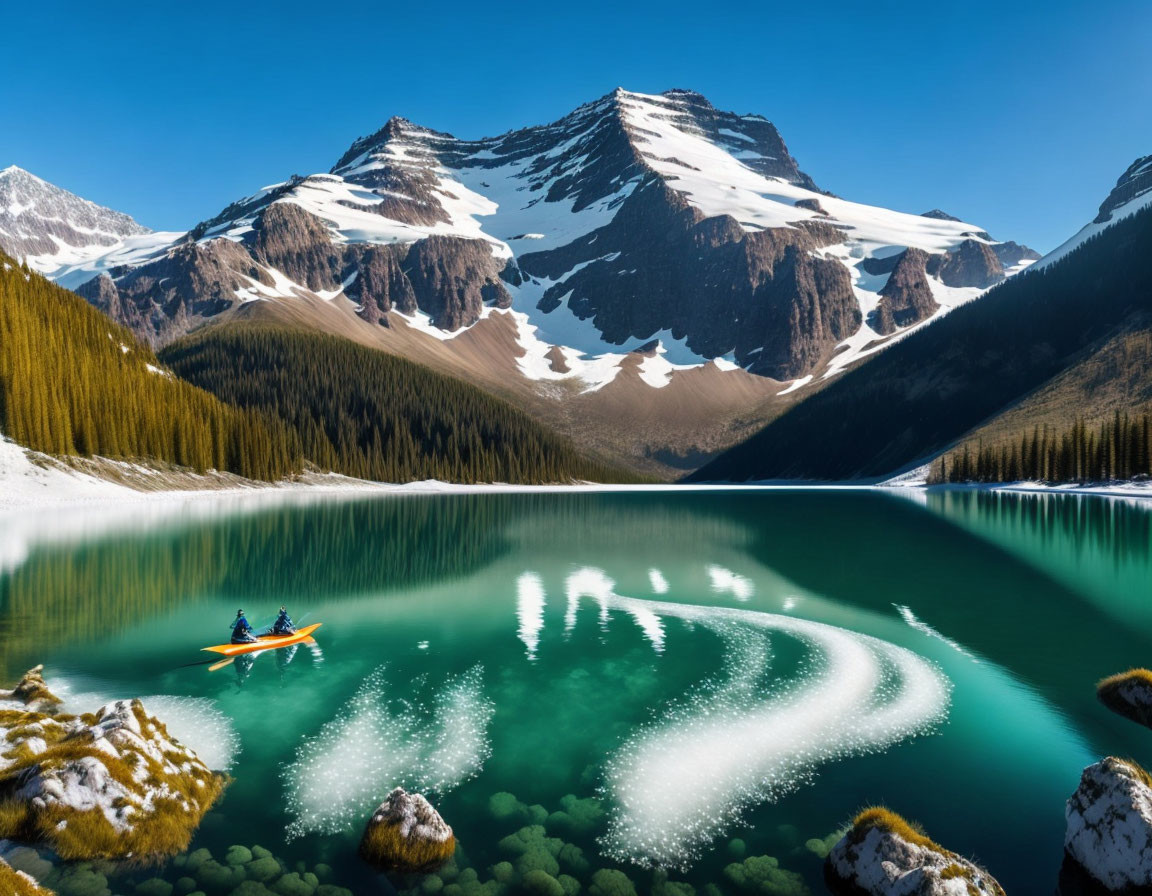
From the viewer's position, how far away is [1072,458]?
129625mm

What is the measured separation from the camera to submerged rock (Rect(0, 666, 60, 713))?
66.2 ft

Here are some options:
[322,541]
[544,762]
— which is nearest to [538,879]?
[544,762]

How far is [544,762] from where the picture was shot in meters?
18.0

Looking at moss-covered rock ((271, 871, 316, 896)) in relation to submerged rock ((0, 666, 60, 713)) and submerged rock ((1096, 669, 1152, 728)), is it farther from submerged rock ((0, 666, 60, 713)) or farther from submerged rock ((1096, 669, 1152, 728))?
submerged rock ((1096, 669, 1152, 728))

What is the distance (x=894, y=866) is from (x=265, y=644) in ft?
78.4

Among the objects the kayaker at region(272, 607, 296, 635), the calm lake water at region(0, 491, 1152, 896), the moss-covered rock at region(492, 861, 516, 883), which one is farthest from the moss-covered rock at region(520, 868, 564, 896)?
the kayaker at region(272, 607, 296, 635)

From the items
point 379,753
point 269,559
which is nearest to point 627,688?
point 379,753

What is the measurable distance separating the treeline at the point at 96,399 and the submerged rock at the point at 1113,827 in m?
103

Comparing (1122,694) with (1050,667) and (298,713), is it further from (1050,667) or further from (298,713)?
(298,713)

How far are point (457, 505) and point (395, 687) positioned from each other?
97733 millimetres

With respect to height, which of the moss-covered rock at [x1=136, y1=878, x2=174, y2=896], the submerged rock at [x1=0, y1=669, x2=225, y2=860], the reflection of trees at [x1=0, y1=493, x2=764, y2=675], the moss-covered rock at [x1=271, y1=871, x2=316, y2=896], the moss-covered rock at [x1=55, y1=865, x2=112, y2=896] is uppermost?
the submerged rock at [x1=0, y1=669, x2=225, y2=860]

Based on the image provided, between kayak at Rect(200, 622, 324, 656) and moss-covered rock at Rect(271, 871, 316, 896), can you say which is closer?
moss-covered rock at Rect(271, 871, 316, 896)

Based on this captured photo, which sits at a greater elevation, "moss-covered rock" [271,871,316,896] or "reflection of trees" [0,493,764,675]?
"moss-covered rock" [271,871,316,896]

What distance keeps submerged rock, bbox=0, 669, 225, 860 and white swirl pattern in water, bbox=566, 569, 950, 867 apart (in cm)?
852
